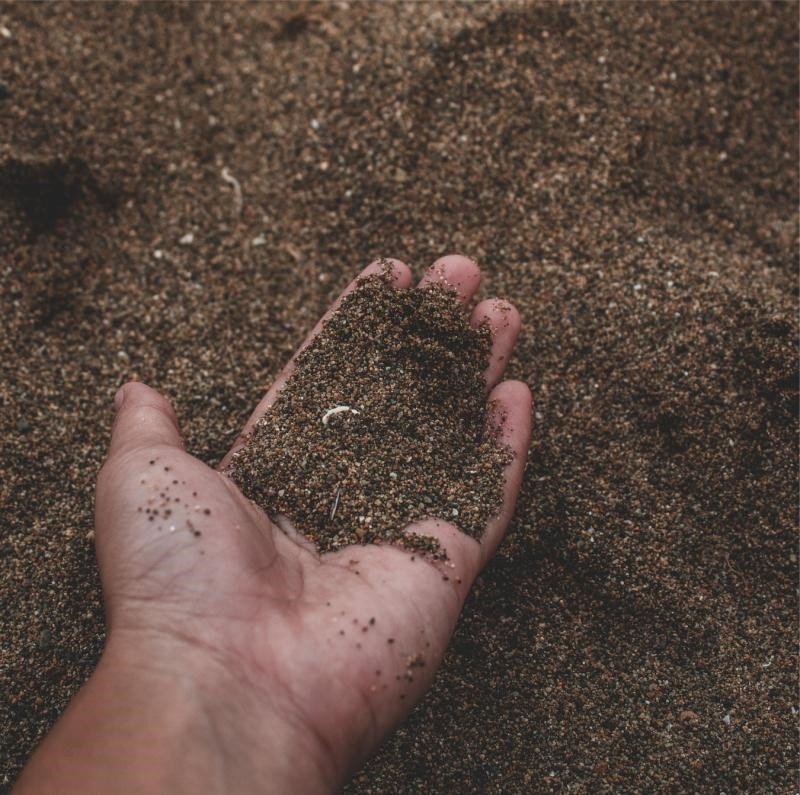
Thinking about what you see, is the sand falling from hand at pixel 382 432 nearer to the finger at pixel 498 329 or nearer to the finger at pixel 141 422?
the finger at pixel 498 329

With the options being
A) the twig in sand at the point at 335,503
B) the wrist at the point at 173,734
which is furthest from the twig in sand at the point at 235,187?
the wrist at the point at 173,734

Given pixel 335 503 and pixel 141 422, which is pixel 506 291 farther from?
pixel 141 422

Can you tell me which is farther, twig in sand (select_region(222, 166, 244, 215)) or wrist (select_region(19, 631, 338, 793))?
twig in sand (select_region(222, 166, 244, 215))

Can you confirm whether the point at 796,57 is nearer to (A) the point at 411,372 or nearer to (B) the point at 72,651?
(A) the point at 411,372

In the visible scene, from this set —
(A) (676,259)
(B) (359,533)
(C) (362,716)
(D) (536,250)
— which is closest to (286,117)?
(D) (536,250)

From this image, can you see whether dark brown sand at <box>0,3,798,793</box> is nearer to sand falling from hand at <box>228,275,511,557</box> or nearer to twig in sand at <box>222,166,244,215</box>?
twig in sand at <box>222,166,244,215</box>

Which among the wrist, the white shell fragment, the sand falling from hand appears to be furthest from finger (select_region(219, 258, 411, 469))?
the wrist
